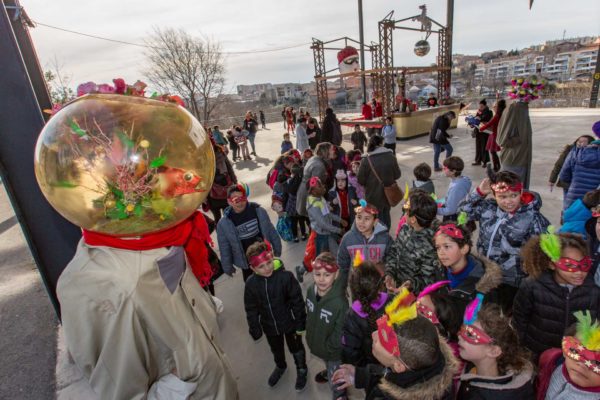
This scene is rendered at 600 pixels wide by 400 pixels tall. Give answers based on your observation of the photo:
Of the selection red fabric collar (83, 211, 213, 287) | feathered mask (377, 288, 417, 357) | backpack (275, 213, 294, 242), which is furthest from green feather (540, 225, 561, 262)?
backpack (275, 213, 294, 242)

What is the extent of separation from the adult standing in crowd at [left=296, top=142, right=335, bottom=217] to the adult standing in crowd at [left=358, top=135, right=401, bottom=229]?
Result: 0.53 metres

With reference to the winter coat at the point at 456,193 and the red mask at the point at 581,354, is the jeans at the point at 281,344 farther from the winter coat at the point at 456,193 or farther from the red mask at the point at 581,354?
the winter coat at the point at 456,193

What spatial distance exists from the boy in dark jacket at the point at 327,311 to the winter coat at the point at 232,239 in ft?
4.09

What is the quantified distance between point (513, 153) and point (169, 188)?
5.79 meters

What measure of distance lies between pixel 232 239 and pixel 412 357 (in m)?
2.35

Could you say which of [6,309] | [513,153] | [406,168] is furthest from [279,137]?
[6,309]

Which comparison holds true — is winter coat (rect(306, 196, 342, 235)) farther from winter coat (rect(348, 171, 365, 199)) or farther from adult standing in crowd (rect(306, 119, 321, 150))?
adult standing in crowd (rect(306, 119, 321, 150))

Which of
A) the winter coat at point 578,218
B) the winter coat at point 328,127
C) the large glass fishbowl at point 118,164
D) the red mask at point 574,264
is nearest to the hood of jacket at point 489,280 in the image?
the red mask at point 574,264

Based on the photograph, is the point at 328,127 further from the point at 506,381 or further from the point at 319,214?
the point at 506,381

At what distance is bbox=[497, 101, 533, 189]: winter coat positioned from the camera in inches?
203

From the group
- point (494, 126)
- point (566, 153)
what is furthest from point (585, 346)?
point (494, 126)

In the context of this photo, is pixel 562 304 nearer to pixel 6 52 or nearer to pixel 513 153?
pixel 513 153

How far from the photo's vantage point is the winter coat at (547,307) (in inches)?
78.7

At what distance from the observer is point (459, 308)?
→ 6.70 feet
